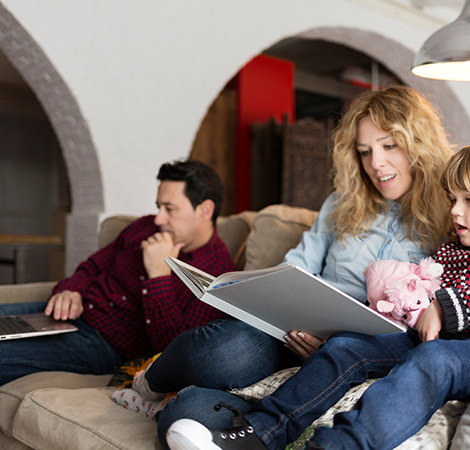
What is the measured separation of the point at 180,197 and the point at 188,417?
933 millimetres

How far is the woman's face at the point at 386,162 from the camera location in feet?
5.01

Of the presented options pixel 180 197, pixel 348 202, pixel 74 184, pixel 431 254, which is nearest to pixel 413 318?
pixel 431 254

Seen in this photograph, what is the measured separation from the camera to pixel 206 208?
1.87m

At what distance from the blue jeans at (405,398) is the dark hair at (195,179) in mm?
1012

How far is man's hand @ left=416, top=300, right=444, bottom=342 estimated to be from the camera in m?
1.17

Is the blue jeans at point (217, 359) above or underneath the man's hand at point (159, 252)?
underneath

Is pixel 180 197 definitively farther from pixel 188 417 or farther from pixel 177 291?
pixel 188 417

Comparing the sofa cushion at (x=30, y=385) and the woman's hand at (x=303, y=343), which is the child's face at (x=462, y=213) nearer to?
the woman's hand at (x=303, y=343)

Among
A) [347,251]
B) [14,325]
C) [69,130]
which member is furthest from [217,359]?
[69,130]

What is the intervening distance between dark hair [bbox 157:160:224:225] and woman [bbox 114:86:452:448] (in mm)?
398

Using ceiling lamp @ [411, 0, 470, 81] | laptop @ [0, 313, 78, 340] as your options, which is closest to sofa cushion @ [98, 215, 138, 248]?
Answer: laptop @ [0, 313, 78, 340]

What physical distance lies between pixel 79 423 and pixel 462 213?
3.49 ft

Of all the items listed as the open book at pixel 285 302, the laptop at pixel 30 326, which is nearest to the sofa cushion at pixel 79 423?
the laptop at pixel 30 326

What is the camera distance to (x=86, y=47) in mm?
2514
